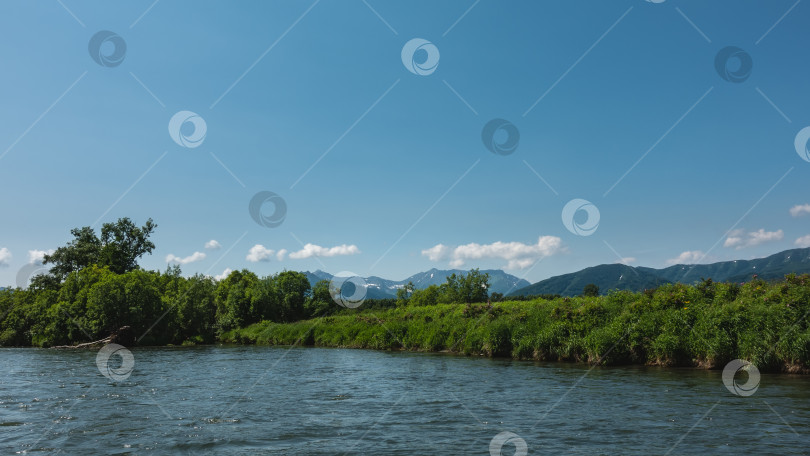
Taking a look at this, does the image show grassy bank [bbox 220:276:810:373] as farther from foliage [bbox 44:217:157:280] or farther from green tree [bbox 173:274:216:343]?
foliage [bbox 44:217:157:280]

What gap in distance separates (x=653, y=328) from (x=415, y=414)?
1872 centimetres

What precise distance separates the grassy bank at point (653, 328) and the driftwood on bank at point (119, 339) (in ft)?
134

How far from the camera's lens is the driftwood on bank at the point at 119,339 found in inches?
2315

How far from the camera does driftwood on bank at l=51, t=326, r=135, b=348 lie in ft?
193

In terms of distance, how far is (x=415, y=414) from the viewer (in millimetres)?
15641


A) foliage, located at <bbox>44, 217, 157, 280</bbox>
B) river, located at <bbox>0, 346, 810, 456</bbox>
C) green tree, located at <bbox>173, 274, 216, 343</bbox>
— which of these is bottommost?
river, located at <bbox>0, 346, 810, 456</bbox>

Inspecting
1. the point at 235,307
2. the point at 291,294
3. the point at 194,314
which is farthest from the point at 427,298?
the point at 194,314

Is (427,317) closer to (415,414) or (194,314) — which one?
(415,414)

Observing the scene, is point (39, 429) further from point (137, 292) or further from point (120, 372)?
point (137, 292)

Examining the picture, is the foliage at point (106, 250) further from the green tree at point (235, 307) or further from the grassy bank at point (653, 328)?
the grassy bank at point (653, 328)

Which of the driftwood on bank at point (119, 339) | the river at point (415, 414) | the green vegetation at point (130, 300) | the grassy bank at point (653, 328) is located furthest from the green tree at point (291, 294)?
the river at point (415, 414)

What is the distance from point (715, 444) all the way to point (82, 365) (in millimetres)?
38454

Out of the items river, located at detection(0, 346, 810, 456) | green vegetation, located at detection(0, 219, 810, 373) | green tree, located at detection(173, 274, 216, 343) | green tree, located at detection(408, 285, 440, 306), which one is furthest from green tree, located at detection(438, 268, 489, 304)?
river, located at detection(0, 346, 810, 456)

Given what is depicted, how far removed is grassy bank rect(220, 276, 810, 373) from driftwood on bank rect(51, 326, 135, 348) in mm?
40854
